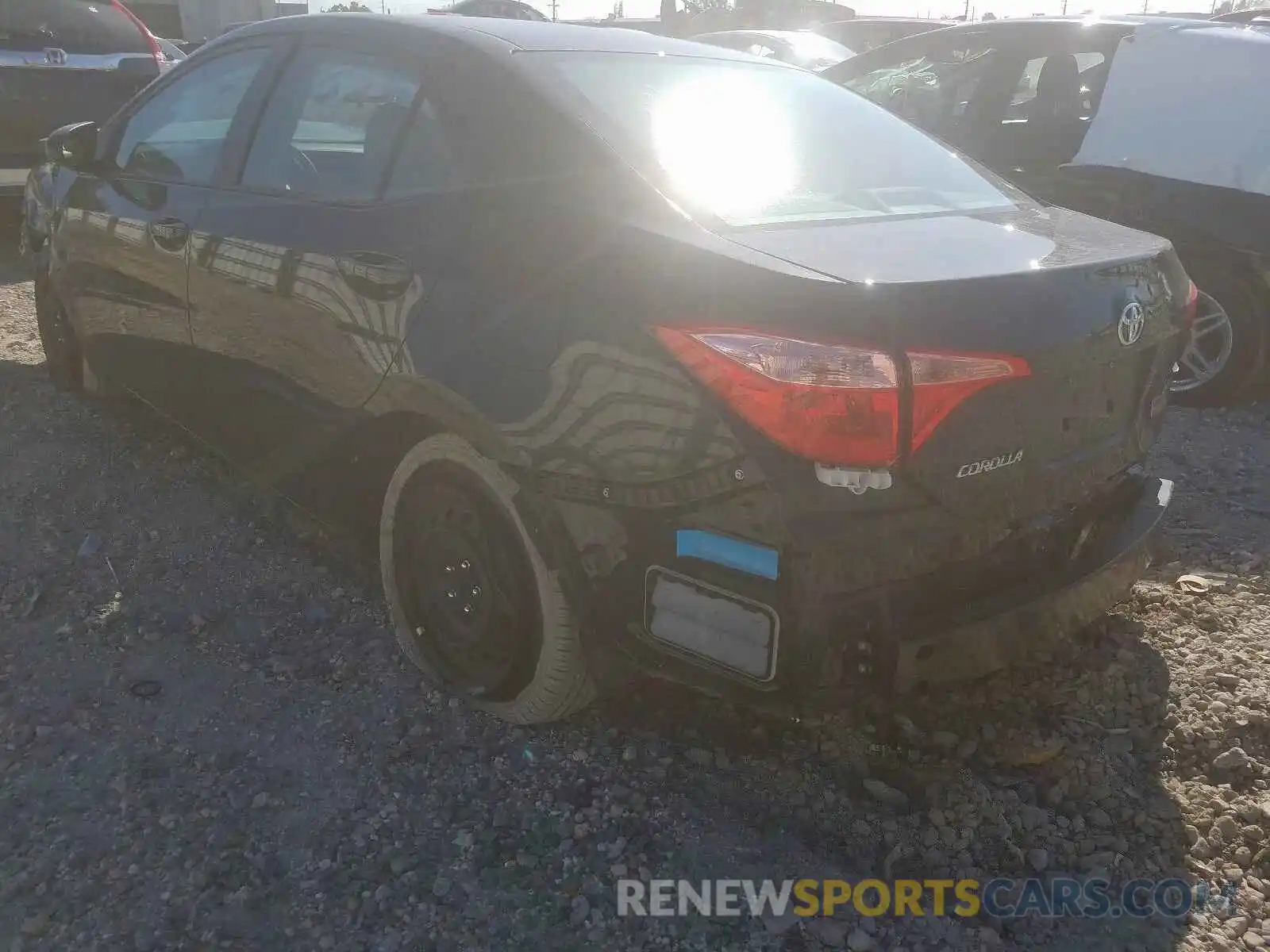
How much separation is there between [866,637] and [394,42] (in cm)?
199

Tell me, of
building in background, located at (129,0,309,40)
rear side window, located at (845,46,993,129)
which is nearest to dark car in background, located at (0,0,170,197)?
rear side window, located at (845,46,993,129)

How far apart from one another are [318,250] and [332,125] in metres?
0.47

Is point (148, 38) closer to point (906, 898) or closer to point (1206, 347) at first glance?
point (1206, 347)

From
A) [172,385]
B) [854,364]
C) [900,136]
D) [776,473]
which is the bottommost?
[172,385]

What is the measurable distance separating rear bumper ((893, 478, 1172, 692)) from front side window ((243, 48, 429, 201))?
1.76 m

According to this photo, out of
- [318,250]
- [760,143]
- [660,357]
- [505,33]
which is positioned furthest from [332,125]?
[660,357]

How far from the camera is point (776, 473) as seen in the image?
75.0 inches

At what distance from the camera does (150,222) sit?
11.6ft

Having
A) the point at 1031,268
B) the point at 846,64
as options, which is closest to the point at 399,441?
the point at 1031,268

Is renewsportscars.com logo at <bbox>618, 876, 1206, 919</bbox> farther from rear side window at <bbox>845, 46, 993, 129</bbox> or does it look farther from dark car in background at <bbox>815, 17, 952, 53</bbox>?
dark car in background at <bbox>815, 17, 952, 53</bbox>

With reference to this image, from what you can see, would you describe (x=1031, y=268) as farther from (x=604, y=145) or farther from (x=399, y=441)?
(x=399, y=441)

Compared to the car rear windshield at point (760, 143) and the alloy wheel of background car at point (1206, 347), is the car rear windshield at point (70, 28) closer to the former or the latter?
the car rear windshield at point (760, 143)

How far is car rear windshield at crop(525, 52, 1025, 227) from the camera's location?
2.38 meters

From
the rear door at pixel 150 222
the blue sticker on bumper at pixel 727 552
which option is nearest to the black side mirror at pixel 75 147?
the rear door at pixel 150 222
